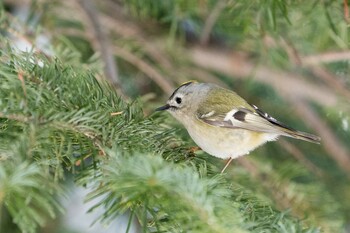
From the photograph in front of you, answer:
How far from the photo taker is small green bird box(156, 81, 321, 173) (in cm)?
158

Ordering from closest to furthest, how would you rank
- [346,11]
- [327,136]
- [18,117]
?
[18,117] → [346,11] → [327,136]

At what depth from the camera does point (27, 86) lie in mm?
980

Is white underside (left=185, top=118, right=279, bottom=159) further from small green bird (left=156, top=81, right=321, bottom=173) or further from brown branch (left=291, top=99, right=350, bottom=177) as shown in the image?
brown branch (left=291, top=99, right=350, bottom=177)

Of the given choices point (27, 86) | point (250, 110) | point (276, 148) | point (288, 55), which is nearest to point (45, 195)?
point (27, 86)

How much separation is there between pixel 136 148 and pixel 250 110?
650 millimetres

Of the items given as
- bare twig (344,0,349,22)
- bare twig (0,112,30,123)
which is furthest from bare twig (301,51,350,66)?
bare twig (0,112,30,123)

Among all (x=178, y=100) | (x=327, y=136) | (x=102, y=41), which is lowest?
(x=327, y=136)

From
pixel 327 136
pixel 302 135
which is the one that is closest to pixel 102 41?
pixel 302 135

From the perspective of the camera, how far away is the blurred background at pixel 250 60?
1.54m

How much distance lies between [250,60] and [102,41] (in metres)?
0.68

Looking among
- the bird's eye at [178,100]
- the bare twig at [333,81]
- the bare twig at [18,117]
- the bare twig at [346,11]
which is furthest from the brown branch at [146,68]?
the bare twig at [18,117]

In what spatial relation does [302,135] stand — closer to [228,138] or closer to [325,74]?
[228,138]

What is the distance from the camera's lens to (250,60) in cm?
225

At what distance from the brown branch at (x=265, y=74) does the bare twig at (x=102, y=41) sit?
1.78ft
